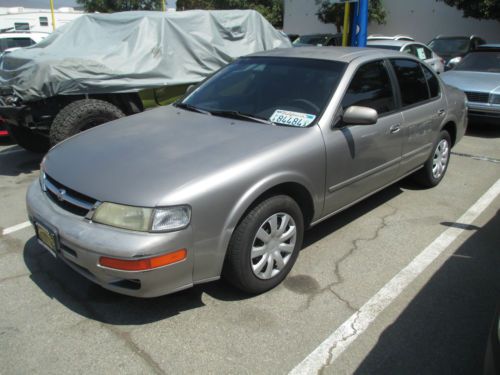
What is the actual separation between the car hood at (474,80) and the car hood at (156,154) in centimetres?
562

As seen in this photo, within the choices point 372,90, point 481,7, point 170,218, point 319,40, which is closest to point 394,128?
point 372,90

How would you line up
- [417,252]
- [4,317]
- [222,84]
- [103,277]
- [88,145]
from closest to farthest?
[103,277] < [4,317] < [88,145] < [417,252] < [222,84]

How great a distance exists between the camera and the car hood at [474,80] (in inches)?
284

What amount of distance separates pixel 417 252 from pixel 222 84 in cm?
219

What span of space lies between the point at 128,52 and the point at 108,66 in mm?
487

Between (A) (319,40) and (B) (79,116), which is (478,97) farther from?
(A) (319,40)

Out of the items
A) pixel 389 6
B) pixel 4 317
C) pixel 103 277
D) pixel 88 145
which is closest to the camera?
pixel 103 277

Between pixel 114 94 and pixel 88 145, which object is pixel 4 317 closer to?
pixel 88 145

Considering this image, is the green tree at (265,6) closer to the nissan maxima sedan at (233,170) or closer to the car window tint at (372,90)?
the car window tint at (372,90)

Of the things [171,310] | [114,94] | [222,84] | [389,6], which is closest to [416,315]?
[171,310]

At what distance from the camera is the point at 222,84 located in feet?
12.5

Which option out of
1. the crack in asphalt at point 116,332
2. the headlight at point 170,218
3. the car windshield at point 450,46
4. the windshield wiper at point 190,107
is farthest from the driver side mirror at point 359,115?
the car windshield at point 450,46

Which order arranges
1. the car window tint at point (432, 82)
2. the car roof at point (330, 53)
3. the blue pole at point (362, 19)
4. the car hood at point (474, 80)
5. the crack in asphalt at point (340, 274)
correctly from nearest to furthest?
the crack in asphalt at point (340, 274) < the car roof at point (330, 53) < the car window tint at point (432, 82) < the car hood at point (474, 80) < the blue pole at point (362, 19)

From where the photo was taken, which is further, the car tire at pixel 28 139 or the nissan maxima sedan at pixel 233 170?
the car tire at pixel 28 139
